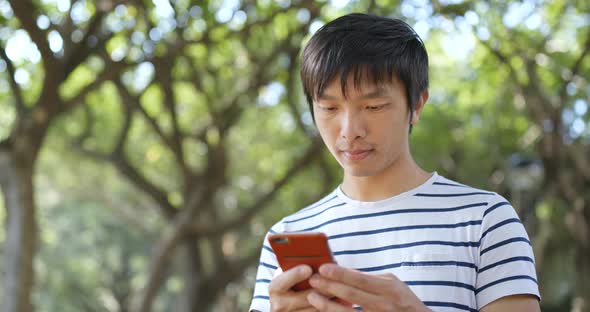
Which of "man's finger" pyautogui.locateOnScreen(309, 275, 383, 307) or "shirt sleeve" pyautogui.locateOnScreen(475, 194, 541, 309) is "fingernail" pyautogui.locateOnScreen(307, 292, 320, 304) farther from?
"shirt sleeve" pyautogui.locateOnScreen(475, 194, 541, 309)

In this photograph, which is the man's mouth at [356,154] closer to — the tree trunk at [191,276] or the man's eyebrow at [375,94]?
the man's eyebrow at [375,94]

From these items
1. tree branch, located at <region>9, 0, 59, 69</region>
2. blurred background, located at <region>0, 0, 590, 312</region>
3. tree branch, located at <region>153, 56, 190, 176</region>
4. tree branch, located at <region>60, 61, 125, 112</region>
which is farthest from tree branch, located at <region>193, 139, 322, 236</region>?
tree branch, located at <region>9, 0, 59, 69</region>

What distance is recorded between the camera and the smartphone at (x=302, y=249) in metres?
1.68

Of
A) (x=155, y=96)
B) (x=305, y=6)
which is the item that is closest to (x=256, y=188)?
(x=155, y=96)

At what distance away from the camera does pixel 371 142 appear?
201cm

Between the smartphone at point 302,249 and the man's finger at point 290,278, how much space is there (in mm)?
16

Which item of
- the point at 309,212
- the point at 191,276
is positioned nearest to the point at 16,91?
the point at 191,276

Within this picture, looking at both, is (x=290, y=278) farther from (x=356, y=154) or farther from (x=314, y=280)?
(x=356, y=154)

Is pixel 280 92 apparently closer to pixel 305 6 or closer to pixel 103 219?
pixel 305 6

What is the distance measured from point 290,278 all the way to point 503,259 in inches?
21.0

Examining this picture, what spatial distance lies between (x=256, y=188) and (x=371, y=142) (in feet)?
40.0

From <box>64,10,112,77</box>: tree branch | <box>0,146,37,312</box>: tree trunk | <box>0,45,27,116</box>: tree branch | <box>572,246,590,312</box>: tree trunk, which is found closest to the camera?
<box>0,146,37,312</box>: tree trunk

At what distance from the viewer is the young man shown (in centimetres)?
186

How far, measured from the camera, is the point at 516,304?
1835 mm
